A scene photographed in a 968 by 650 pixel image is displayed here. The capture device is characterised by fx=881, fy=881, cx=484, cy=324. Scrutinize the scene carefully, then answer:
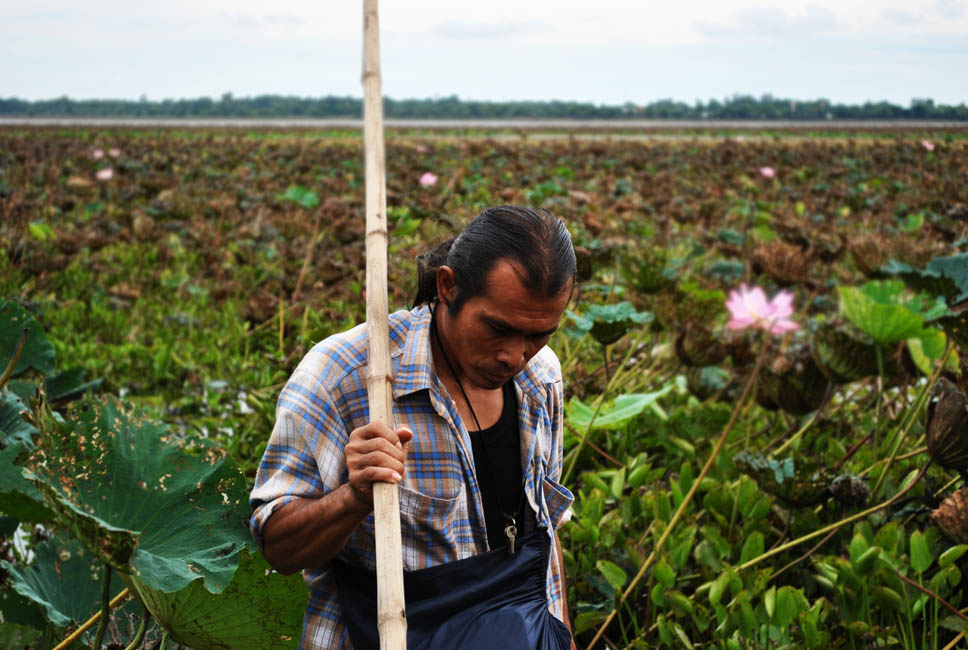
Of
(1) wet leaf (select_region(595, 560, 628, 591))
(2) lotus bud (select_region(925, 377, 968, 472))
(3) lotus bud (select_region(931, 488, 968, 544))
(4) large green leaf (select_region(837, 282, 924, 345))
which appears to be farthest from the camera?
(4) large green leaf (select_region(837, 282, 924, 345))

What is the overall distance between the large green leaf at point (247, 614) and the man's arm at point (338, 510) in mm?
52

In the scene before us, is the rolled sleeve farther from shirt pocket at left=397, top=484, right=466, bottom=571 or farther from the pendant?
the pendant

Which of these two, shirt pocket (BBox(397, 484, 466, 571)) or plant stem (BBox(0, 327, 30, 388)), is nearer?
shirt pocket (BBox(397, 484, 466, 571))

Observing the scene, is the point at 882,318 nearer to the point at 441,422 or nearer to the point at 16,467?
the point at 441,422

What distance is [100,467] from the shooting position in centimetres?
106

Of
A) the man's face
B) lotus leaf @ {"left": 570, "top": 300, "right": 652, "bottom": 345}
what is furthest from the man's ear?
lotus leaf @ {"left": 570, "top": 300, "right": 652, "bottom": 345}

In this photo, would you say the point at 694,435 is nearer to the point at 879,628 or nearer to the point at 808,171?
the point at 879,628

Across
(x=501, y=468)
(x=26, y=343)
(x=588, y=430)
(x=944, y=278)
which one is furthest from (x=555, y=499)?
(x=944, y=278)

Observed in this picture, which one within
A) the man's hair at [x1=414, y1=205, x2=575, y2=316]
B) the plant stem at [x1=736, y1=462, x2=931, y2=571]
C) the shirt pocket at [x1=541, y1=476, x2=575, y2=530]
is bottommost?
the plant stem at [x1=736, y1=462, x2=931, y2=571]

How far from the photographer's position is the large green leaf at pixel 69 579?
1.30 metres

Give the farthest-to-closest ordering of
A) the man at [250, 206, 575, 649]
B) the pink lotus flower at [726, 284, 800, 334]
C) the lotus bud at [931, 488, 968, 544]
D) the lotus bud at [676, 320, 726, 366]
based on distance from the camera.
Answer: the lotus bud at [676, 320, 726, 366], the pink lotus flower at [726, 284, 800, 334], the lotus bud at [931, 488, 968, 544], the man at [250, 206, 575, 649]

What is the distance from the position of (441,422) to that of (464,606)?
0.26 m

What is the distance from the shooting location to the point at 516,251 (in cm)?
120

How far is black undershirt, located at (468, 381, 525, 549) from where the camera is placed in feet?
4.40
